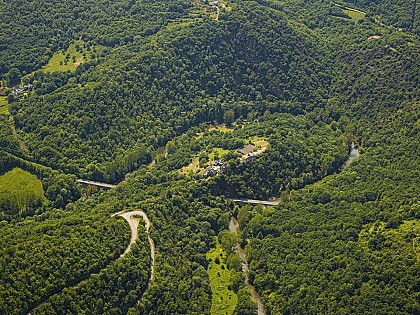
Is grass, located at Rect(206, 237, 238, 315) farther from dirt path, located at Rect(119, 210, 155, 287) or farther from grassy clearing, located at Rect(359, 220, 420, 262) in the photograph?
grassy clearing, located at Rect(359, 220, 420, 262)

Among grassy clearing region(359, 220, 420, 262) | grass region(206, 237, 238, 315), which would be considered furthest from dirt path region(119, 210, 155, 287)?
grassy clearing region(359, 220, 420, 262)

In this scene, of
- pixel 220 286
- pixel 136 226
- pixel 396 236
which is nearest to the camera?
pixel 396 236

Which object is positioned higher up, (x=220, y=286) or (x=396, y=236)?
(x=396, y=236)

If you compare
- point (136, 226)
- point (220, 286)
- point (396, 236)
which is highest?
point (136, 226)

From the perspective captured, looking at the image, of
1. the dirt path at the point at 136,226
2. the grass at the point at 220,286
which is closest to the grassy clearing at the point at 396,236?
the grass at the point at 220,286

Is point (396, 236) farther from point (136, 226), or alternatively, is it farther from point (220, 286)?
point (136, 226)

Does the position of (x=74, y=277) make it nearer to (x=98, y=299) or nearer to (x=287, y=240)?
(x=98, y=299)

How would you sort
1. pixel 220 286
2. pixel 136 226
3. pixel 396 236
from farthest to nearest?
pixel 136 226, pixel 220 286, pixel 396 236

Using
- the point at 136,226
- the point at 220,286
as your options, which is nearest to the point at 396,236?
the point at 220,286

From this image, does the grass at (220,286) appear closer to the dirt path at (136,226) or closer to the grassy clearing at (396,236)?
the dirt path at (136,226)

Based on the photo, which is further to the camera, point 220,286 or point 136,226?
point 136,226
